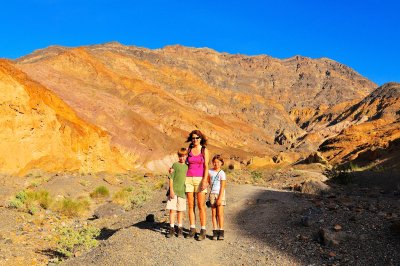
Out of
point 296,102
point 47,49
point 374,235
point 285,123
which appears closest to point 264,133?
point 285,123

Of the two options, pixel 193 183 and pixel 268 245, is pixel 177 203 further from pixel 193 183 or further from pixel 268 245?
pixel 268 245

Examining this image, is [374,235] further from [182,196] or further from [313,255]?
→ [182,196]

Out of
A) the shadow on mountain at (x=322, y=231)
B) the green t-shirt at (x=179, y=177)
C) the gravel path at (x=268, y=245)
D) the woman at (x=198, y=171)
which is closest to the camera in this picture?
the gravel path at (x=268, y=245)

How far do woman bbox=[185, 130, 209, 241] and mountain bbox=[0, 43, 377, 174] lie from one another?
55.4ft

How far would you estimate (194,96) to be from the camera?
110 meters

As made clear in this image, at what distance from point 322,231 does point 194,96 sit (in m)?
102

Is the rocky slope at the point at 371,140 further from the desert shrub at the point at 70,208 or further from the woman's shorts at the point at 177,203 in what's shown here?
the woman's shorts at the point at 177,203

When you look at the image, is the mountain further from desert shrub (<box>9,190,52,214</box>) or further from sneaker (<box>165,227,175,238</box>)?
sneaker (<box>165,227,175,238</box>)

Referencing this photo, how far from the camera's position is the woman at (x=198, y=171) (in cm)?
859

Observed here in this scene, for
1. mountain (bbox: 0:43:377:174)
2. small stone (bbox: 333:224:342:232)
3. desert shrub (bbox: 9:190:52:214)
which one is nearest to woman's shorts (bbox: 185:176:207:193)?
small stone (bbox: 333:224:342:232)

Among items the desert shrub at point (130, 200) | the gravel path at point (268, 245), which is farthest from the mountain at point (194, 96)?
the gravel path at point (268, 245)

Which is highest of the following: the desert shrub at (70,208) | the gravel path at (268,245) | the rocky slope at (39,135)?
the rocky slope at (39,135)

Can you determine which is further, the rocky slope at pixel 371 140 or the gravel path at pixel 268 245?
the rocky slope at pixel 371 140

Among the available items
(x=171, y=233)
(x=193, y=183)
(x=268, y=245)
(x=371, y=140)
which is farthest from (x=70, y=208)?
(x=371, y=140)
